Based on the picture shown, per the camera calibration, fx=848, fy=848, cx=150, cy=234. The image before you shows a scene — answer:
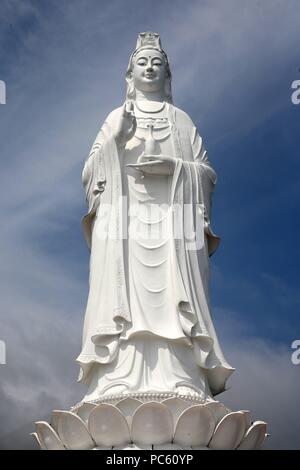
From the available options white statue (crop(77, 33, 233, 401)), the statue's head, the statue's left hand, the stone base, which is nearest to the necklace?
white statue (crop(77, 33, 233, 401))

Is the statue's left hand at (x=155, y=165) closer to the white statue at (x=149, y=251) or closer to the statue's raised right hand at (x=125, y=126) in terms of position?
the white statue at (x=149, y=251)

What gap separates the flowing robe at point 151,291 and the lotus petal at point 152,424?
2.19 ft

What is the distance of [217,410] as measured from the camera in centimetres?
815

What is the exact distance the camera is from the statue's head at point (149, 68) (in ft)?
34.6

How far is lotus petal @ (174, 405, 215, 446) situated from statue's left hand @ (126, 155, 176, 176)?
2957 mm

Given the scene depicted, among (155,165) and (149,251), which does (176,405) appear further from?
(155,165)

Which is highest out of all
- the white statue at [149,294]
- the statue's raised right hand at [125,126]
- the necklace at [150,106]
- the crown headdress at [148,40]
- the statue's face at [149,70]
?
the crown headdress at [148,40]

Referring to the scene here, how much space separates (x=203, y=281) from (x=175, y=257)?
472mm

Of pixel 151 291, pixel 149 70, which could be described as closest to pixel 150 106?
pixel 149 70

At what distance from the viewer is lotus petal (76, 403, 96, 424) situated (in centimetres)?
815

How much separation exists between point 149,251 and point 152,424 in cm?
222

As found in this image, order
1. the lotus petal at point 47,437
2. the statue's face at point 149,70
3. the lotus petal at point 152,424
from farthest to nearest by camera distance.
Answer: the statue's face at point 149,70, the lotus petal at point 47,437, the lotus petal at point 152,424

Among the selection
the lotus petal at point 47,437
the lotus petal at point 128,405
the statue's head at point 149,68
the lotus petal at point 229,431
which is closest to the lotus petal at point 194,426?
the lotus petal at point 229,431
